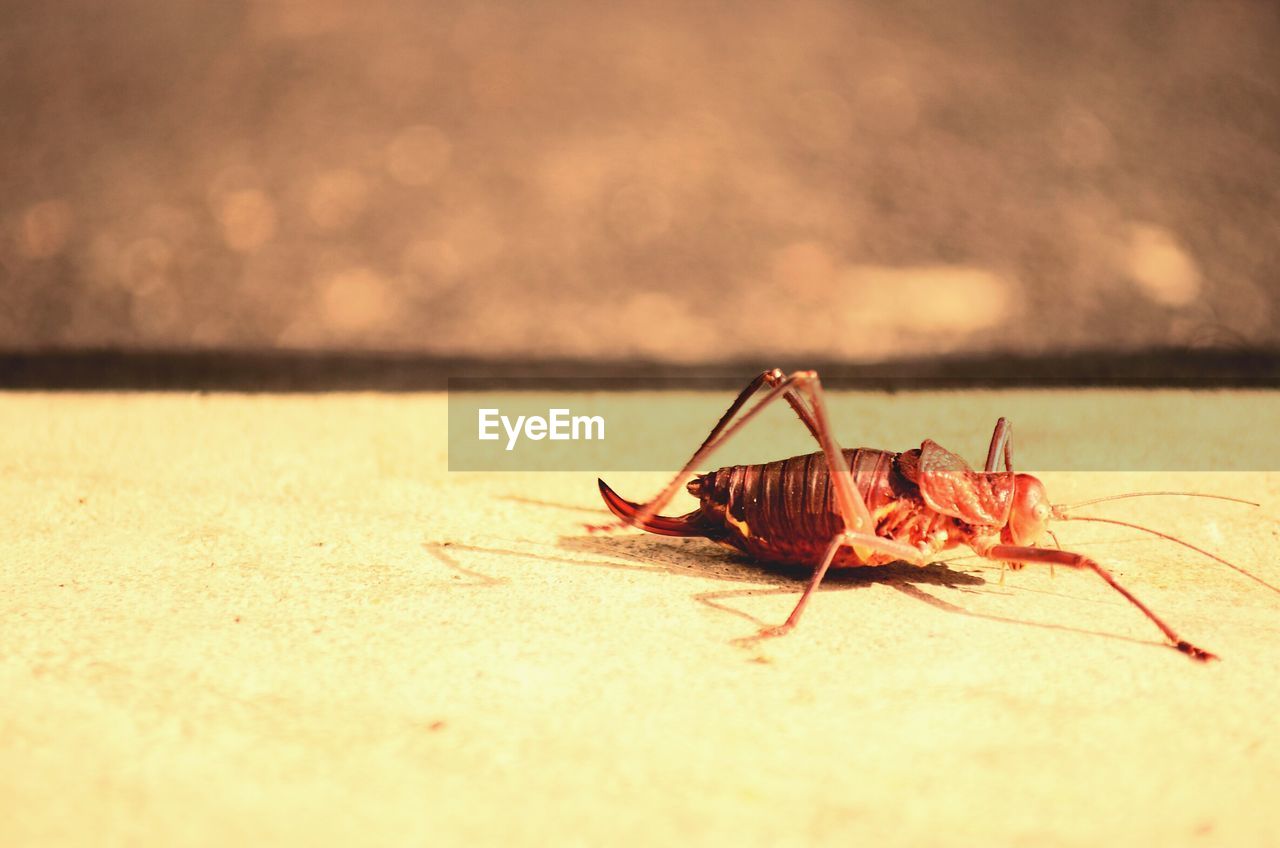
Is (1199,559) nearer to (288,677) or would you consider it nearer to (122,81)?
(288,677)

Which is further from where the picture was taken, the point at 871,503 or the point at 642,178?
the point at 642,178

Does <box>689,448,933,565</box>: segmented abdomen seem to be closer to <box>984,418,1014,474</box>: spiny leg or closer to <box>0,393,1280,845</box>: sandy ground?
<box>0,393,1280,845</box>: sandy ground

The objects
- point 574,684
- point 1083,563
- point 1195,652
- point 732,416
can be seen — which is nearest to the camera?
point 574,684

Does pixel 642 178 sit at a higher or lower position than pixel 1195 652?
higher

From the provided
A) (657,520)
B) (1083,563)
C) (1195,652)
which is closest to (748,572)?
(657,520)

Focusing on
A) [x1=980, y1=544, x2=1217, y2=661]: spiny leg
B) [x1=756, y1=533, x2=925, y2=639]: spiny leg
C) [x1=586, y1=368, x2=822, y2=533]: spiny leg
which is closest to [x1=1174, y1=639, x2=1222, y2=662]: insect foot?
[x1=980, y1=544, x2=1217, y2=661]: spiny leg

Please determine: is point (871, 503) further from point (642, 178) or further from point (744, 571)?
point (642, 178)

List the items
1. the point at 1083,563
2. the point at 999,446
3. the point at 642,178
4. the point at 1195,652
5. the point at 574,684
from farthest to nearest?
the point at 642,178
the point at 999,446
the point at 1083,563
the point at 1195,652
the point at 574,684
